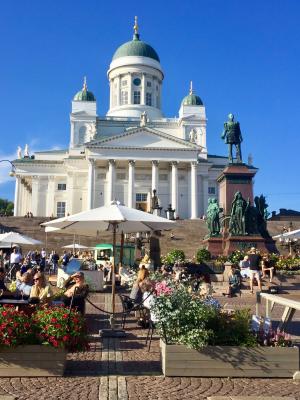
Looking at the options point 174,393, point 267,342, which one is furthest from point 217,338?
point 174,393

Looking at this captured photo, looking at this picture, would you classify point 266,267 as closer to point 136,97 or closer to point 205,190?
point 205,190

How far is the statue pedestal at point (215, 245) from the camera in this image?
22781 millimetres

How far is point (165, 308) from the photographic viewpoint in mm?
6508

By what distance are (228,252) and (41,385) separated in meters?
16.8

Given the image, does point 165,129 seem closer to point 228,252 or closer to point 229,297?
point 228,252

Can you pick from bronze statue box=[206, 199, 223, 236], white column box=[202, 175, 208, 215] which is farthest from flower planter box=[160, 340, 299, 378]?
white column box=[202, 175, 208, 215]

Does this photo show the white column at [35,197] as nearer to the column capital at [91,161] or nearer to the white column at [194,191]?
the column capital at [91,161]

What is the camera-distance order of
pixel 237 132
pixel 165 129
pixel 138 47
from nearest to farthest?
pixel 237 132
pixel 165 129
pixel 138 47

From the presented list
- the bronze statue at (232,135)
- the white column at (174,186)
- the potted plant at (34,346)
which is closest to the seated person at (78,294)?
the potted plant at (34,346)

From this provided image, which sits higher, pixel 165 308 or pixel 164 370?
pixel 165 308

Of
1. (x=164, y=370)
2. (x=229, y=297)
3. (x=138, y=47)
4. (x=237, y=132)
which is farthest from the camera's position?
(x=138, y=47)

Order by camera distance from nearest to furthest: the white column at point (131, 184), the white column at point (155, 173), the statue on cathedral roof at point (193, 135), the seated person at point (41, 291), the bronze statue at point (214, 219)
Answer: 1. the seated person at point (41, 291)
2. the bronze statue at point (214, 219)
3. the white column at point (131, 184)
4. the white column at point (155, 173)
5. the statue on cathedral roof at point (193, 135)

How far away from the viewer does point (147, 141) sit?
62844 millimetres

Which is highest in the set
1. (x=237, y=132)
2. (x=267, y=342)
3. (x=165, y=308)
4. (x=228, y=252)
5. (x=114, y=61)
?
(x=114, y=61)
